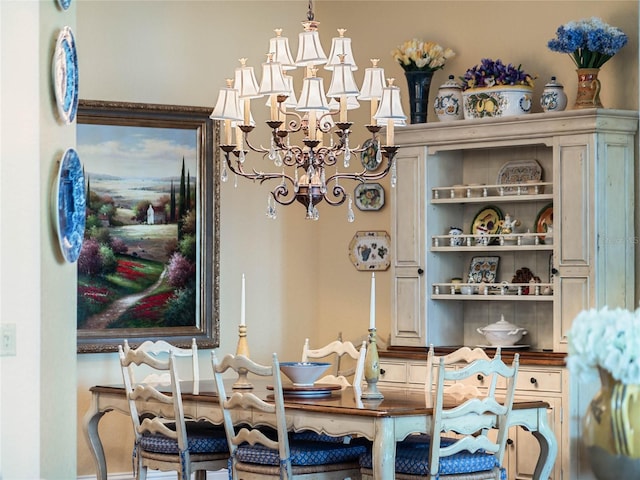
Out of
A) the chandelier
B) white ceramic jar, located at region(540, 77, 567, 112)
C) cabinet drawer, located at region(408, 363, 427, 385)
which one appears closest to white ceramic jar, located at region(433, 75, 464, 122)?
white ceramic jar, located at region(540, 77, 567, 112)

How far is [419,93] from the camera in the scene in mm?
6469

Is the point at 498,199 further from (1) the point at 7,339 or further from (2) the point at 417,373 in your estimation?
(1) the point at 7,339

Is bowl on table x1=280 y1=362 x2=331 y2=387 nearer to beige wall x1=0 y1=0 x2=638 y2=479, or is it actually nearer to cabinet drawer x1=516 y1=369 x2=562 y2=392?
cabinet drawer x1=516 y1=369 x2=562 y2=392

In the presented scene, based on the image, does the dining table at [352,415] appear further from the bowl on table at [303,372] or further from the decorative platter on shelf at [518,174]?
the decorative platter on shelf at [518,174]

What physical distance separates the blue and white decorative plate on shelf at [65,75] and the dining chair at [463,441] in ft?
5.49

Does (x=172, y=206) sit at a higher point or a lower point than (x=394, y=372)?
higher

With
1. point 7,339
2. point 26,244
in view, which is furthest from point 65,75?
point 7,339

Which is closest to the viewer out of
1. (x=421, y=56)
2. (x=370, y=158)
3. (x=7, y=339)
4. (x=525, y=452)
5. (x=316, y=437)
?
(x=7, y=339)

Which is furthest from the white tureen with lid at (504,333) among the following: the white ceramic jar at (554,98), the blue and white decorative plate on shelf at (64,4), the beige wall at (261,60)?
the blue and white decorative plate on shelf at (64,4)

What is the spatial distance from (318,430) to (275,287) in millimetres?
2665

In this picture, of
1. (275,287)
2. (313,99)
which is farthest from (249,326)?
(313,99)

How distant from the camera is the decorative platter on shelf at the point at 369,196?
6941 mm

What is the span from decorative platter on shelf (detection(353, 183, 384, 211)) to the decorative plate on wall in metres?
0.17

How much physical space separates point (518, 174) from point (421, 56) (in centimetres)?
88
